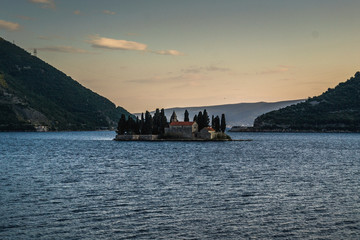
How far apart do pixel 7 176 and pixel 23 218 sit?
3443 cm

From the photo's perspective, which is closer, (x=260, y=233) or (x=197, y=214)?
(x=260, y=233)

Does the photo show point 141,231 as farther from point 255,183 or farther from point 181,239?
point 255,183

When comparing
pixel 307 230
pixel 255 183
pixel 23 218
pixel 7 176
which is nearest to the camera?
pixel 307 230

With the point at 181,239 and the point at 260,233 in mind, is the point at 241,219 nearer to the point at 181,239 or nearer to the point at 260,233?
the point at 260,233

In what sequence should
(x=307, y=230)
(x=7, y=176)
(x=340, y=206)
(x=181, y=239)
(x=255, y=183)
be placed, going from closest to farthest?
(x=181, y=239) → (x=307, y=230) → (x=340, y=206) → (x=255, y=183) → (x=7, y=176)

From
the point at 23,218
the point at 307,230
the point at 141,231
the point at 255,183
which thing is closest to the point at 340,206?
the point at 307,230

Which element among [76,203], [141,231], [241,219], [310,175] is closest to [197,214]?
[241,219]

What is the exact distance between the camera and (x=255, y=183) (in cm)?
6138

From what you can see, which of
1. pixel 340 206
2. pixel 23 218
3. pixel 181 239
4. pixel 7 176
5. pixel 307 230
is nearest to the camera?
pixel 181 239

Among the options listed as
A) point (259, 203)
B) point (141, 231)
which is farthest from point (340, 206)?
point (141, 231)

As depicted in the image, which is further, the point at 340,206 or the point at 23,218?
the point at 340,206

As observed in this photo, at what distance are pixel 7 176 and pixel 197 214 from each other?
42.2 meters

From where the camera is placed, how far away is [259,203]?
148 feet

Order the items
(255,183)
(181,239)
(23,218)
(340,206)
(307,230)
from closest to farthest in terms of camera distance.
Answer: (181,239)
(307,230)
(23,218)
(340,206)
(255,183)
